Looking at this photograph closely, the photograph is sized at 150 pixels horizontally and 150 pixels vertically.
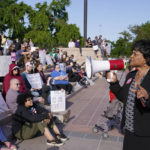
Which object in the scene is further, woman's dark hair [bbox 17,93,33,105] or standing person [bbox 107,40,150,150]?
woman's dark hair [bbox 17,93,33,105]

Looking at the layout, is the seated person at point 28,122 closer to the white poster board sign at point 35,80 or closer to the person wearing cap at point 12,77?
the person wearing cap at point 12,77

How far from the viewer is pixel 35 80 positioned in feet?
24.7

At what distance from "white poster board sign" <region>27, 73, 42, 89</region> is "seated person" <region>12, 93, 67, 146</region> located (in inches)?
94.6

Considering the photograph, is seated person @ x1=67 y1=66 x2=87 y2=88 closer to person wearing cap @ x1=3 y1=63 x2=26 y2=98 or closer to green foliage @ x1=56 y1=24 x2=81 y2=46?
person wearing cap @ x1=3 y1=63 x2=26 y2=98

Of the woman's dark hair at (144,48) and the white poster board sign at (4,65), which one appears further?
the white poster board sign at (4,65)

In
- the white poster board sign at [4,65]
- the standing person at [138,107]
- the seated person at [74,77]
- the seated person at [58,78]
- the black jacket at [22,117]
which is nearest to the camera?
the standing person at [138,107]

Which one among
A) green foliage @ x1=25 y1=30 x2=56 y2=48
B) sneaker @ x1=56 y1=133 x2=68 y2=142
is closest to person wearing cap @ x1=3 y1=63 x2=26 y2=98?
sneaker @ x1=56 y1=133 x2=68 y2=142

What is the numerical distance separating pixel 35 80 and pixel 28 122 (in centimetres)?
269

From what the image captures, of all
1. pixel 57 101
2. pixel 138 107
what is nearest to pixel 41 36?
pixel 57 101

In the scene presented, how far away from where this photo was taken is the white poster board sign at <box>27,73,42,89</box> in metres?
7.39

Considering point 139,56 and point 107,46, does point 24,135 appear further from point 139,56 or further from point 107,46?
point 107,46

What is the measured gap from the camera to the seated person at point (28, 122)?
4.87 metres

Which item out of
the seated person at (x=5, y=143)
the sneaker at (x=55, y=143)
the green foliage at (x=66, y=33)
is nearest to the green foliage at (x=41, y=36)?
the green foliage at (x=66, y=33)

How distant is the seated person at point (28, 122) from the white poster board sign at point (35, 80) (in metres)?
2.40
